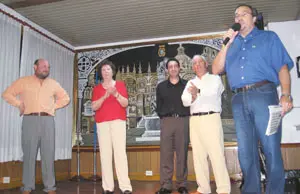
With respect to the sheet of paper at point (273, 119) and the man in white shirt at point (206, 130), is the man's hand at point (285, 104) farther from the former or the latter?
the man in white shirt at point (206, 130)

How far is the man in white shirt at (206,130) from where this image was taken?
2.60 meters

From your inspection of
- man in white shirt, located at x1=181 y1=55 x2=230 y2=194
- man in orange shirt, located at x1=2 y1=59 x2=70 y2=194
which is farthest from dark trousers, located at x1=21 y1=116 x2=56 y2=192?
man in white shirt, located at x1=181 y1=55 x2=230 y2=194

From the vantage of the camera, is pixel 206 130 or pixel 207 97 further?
pixel 207 97

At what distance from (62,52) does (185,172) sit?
3337mm

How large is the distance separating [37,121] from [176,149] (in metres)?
1.60

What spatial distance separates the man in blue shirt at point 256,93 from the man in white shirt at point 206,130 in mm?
834

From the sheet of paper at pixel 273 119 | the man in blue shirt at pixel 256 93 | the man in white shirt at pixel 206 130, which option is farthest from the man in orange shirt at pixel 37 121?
the sheet of paper at pixel 273 119

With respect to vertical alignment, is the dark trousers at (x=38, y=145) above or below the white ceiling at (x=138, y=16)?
below

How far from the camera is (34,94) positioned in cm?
307

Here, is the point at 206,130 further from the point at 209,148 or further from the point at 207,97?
the point at 207,97

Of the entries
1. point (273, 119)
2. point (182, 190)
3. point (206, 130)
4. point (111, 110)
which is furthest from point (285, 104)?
point (111, 110)

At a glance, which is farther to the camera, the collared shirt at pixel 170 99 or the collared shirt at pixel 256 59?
the collared shirt at pixel 170 99

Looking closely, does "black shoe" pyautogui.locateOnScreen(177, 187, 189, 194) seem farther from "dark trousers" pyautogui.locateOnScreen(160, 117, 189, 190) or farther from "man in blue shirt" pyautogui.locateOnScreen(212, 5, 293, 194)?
"man in blue shirt" pyautogui.locateOnScreen(212, 5, 293, 194)

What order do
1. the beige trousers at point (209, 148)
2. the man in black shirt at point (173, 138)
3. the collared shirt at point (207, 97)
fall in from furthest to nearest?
the man in black shirt at point (173, 138), the collared shirt at point (207, 97), the beige trousers at point (209, 148)
